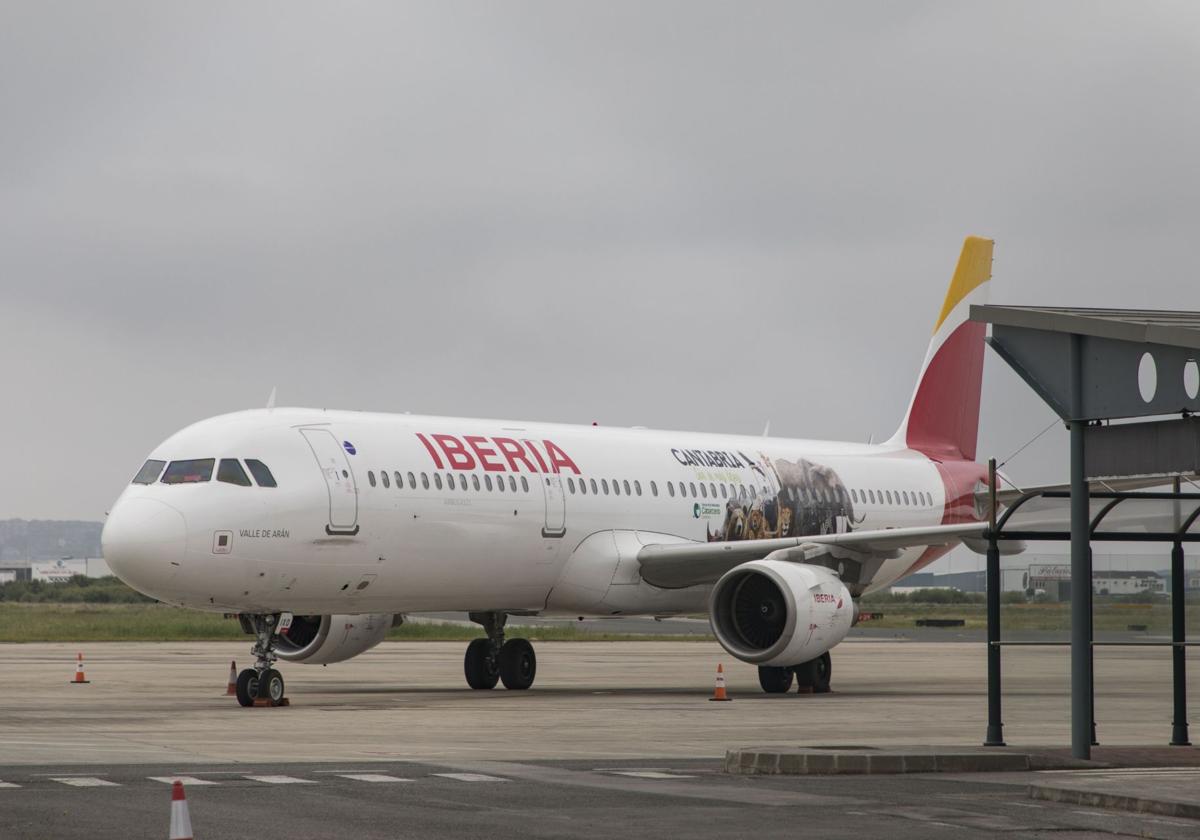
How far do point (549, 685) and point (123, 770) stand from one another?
1643 cm

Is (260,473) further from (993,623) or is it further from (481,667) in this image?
(993,623)

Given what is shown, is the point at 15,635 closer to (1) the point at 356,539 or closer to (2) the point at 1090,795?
(1) the point at 356,539

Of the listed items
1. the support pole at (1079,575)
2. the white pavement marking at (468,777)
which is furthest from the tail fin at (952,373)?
the white pavement marking at (468,777)

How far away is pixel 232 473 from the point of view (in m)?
24.6

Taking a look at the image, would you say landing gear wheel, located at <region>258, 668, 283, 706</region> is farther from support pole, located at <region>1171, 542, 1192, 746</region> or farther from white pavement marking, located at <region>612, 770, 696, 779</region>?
support pole, located at <region>1171, 542, 1192, 746</region>

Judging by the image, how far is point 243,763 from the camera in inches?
629

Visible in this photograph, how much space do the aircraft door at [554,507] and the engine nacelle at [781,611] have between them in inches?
108

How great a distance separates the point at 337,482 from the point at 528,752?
8.69m

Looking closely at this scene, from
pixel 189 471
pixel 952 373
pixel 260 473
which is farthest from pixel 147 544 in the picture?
pixel 952 373

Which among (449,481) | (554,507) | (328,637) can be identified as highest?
(449,481)

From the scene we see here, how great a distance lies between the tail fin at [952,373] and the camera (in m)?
38.5

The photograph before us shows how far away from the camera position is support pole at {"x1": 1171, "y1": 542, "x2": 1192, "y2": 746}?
18.2m

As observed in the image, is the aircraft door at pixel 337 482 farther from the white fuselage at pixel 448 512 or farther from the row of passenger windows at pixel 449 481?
the row of passenger windows at pixel 449 481

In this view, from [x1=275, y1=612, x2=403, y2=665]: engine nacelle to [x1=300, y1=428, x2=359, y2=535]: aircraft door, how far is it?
11.6ft
